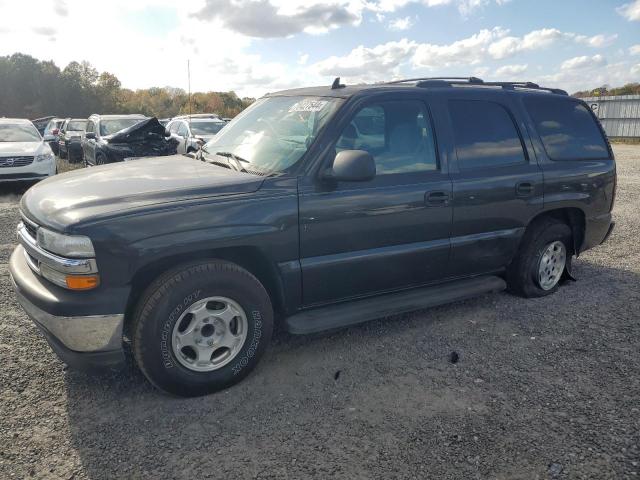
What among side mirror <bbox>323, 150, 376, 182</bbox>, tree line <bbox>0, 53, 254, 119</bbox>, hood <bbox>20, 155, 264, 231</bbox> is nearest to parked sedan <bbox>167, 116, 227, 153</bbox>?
hood <bbox>20, 155, 264, 231</bbox>

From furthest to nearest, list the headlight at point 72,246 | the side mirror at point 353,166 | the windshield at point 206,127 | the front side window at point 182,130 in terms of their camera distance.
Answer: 1. the front side window at point 182,130
2. the windshield at point 206,127
3. the side mirror at point 353,166
4. the headlight at point 72,246

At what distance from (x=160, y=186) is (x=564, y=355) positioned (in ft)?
10.2

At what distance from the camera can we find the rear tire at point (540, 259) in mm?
4609

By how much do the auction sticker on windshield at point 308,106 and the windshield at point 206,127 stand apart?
9.94 metres

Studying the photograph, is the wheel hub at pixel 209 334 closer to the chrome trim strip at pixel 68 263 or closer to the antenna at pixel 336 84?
the chrome trim strip at pixel 68 263

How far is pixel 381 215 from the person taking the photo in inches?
140

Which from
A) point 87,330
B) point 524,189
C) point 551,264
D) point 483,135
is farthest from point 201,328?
point 551,264

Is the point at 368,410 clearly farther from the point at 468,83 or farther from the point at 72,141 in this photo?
the point at 72,141

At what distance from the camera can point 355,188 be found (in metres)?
3.45

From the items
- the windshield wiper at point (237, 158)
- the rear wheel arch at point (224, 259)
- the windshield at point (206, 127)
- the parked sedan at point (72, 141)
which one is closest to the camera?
the rear wheel arch at point (224, 259)

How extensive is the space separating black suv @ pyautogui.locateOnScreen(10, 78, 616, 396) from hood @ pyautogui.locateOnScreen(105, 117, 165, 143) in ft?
21.4

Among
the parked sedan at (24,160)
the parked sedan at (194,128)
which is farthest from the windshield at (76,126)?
the parked sedan at (24,160)

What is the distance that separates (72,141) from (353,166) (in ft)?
53.9

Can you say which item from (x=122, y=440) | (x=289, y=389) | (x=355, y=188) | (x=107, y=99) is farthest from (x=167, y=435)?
(x=107, y=99)
